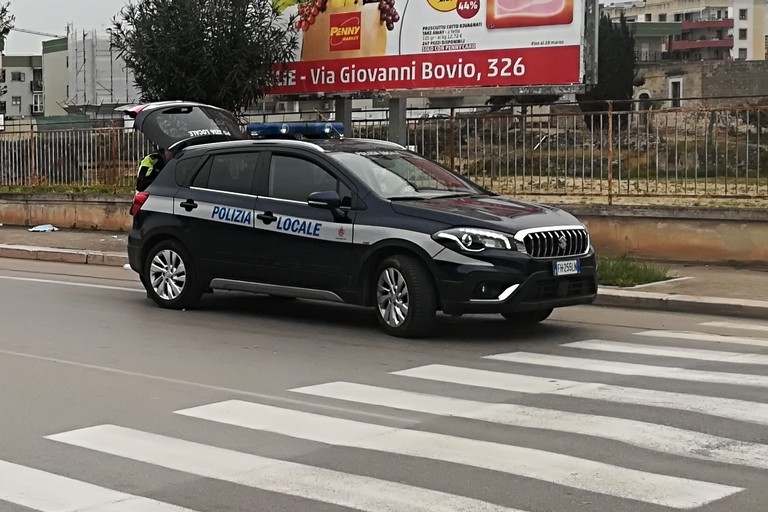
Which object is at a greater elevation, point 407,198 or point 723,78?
point 723,78

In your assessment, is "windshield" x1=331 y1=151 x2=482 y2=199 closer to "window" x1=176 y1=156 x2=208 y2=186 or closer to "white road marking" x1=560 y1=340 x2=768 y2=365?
"window" x1=176 y1=156 x2=208 y2=186

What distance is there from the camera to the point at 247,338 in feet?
35.1

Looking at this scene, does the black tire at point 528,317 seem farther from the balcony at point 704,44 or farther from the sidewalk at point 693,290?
the balcony at point 704,44

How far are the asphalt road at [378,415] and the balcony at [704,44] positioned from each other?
122 m

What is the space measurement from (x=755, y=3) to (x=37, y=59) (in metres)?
83.3

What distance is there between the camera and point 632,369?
352 inches

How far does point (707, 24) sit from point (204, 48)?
116 meters

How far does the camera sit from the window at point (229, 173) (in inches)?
468

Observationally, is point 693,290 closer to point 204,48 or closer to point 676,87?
point 204,48

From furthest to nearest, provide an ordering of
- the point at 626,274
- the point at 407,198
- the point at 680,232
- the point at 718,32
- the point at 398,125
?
the point at 718,32, the point at 398,125, the point at 680,232, the point at 626,274, the point at 407,198

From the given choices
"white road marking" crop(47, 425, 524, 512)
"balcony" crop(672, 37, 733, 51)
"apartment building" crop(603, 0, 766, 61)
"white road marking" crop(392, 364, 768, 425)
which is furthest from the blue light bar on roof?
"balcony" crop(672, 37, 733, 51)

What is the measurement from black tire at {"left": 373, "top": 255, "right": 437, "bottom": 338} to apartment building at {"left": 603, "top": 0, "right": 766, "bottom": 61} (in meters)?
121

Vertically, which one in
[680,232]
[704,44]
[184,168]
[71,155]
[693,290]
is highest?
[704,44]

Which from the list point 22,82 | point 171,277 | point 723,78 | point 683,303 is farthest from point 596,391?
point 22,82
